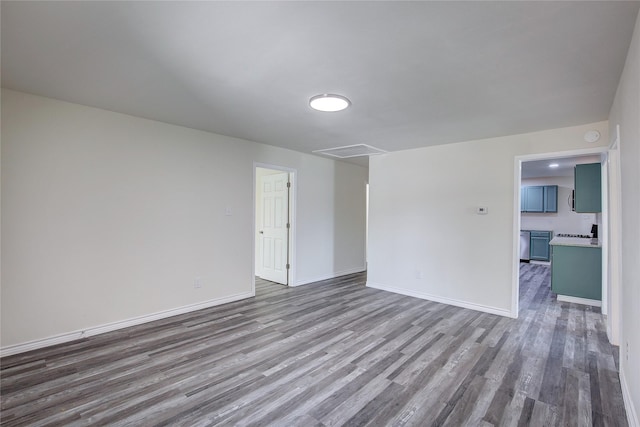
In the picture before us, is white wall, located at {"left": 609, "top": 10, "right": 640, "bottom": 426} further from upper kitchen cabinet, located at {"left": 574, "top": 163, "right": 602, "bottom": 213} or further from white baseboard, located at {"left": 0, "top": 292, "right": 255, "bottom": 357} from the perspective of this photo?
white baseboard, located at {"left": 0, "top": 292, "right": 255, "bottom": 357}

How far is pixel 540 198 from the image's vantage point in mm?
7910

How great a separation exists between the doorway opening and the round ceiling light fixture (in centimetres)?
220

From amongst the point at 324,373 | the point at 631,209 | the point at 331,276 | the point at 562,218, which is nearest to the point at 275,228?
the point at 331,276

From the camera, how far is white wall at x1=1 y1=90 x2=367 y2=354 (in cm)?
276

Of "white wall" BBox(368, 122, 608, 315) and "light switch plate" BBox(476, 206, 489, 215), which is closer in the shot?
"white wall" BBox(368, 122, 608, 315)

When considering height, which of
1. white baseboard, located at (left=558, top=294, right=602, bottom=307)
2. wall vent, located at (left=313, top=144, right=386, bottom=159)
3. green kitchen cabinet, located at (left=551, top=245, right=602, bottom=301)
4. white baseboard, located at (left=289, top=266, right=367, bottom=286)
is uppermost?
wall vent, located at (left=313, top=144, right=386, bottom=159)

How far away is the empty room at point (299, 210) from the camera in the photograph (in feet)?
6.01

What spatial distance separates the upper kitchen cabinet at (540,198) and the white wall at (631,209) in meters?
6.52

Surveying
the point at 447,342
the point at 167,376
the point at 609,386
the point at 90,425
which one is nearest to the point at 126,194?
the point at 167,376

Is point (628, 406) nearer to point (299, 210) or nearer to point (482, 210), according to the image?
point (482, 210)

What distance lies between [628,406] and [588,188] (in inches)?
149

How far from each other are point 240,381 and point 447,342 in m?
2.10

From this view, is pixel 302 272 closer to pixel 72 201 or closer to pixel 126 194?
pixel 126 194

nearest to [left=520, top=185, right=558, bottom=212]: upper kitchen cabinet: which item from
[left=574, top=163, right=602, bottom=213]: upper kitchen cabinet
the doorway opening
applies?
[left=574, top=163, right=602, bottom=213]: upper kitchen cabinet
